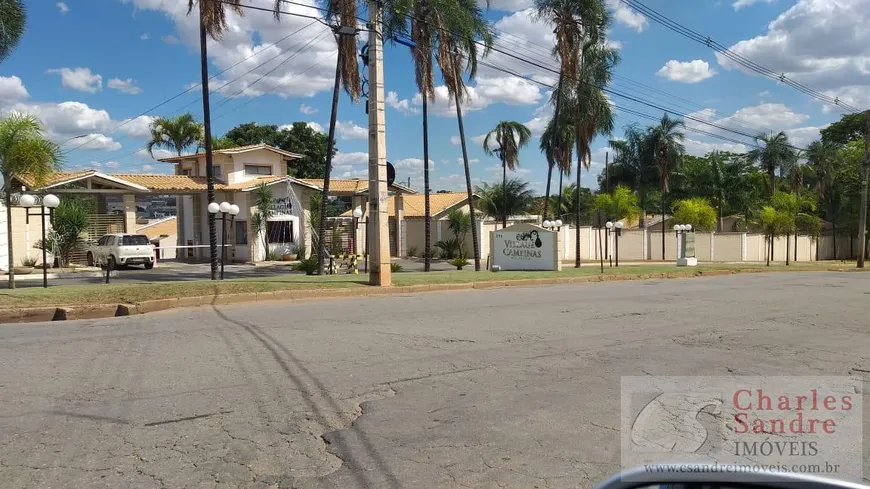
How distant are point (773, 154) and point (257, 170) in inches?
1589

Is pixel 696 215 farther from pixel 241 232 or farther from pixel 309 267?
pixel 309 267

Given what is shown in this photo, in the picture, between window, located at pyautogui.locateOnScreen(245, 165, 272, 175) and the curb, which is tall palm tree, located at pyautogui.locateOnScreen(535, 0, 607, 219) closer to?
the curb

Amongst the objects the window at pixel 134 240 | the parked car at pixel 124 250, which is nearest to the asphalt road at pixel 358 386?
the parked car at pixel 124 250

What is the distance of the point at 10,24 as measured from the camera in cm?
2066

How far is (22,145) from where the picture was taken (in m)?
17.5

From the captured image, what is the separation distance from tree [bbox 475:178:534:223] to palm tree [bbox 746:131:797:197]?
20980mm

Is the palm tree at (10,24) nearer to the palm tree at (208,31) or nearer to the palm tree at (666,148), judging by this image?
the palm tree at (208,31)

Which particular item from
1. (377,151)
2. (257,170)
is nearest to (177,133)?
(257,170)

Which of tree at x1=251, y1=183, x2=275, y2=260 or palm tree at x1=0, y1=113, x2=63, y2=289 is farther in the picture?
tree at x1=251, y1=183, x2=275, y2=260

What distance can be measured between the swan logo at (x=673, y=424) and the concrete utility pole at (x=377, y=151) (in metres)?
11.8

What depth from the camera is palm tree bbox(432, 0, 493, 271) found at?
24141mm

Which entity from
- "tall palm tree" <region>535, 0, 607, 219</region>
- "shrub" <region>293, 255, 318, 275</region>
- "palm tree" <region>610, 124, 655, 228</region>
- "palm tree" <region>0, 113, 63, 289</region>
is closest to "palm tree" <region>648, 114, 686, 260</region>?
"palm tree" <region>610, 124, 655, 228</region>

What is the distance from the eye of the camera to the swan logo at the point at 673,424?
17.4 feet

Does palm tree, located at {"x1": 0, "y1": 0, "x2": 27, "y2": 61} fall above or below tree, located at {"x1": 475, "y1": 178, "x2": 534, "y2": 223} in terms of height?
above
